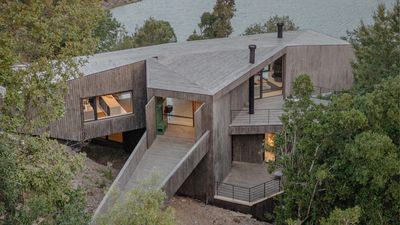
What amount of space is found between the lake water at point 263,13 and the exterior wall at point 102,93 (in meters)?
27.6

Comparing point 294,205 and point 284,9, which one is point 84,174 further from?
point 284,9

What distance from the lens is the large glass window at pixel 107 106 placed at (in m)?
19.0

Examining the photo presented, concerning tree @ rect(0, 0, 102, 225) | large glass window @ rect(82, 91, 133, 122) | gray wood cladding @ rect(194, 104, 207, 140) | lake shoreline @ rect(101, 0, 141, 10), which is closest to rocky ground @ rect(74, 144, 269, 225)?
large glass window @ rect(82, 91, 133, 122)

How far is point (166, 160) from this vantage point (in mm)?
18188

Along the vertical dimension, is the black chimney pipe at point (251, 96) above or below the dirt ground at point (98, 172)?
above

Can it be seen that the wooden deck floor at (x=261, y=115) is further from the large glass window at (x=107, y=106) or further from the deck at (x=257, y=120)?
the large glass window at (x=107, y=106)

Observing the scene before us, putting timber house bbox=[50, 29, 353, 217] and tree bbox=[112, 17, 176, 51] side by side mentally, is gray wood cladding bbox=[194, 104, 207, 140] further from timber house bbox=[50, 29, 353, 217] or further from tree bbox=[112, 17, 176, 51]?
tree bbox=[112, 17, 176, 51]

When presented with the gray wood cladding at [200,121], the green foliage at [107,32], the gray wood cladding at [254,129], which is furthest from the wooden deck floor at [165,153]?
the green foliage at [107,32]

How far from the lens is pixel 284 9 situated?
56531 mm

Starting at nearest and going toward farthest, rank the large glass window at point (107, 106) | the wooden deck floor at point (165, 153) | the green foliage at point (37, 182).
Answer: the green foliage at point (37, 182) < the wooden deck floor at point (165, 153) < the large glass window at point (107, 106)

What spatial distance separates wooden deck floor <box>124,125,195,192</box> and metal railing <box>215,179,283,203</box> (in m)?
1.92

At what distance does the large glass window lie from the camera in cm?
1902

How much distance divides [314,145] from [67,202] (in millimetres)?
6751

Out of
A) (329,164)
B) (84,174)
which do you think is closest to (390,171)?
(329,164)
